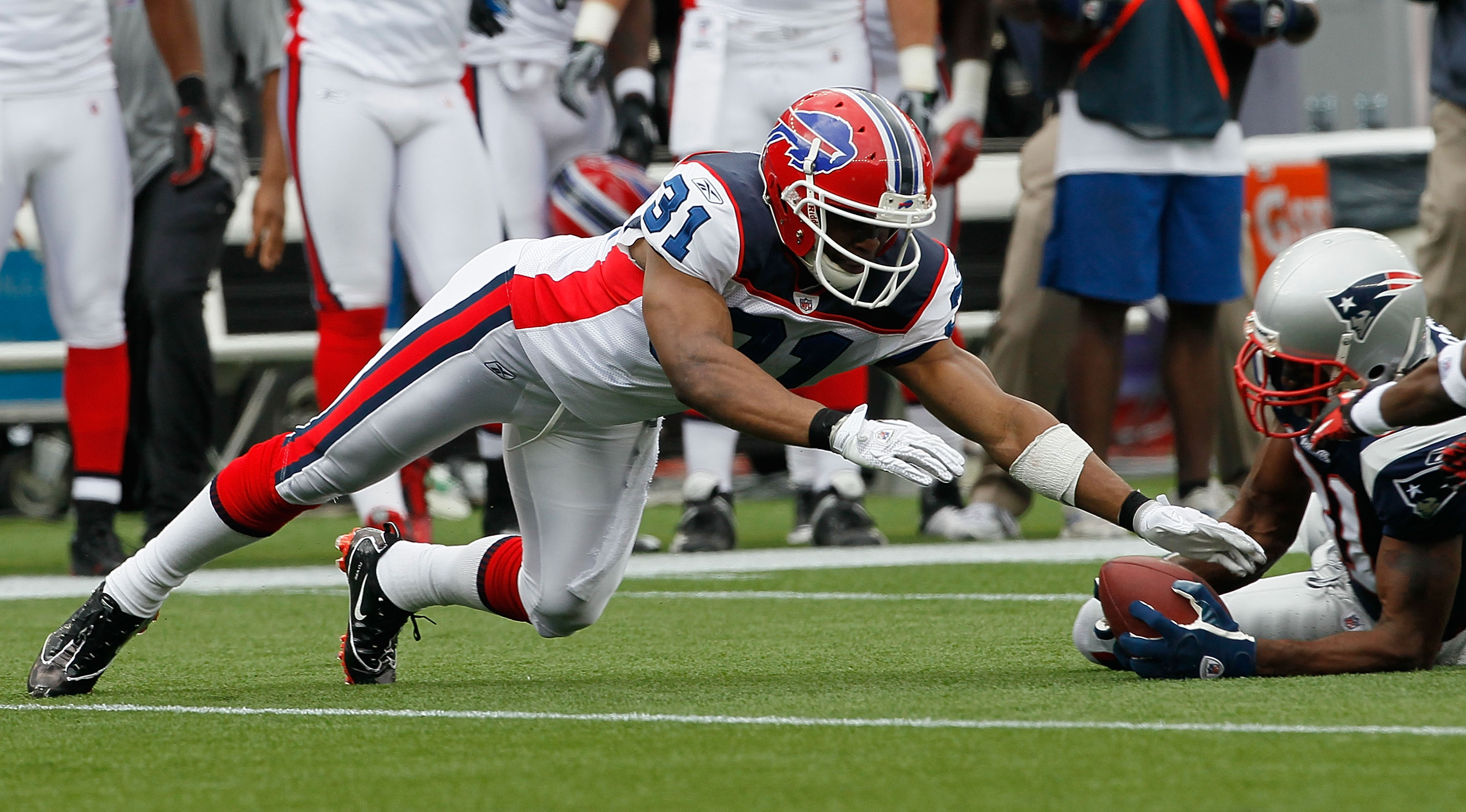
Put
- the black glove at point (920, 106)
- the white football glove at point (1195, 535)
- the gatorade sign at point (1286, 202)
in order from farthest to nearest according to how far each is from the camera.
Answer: the gatorade sign at point (1286, 202)
the black glove at point (920, 106)
the white football glove at point (1195, 535)

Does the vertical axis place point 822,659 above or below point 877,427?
below

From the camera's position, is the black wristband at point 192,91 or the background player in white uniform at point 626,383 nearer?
the background player in white uniform at point 626,383

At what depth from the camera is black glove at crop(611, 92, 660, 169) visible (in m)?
6.32

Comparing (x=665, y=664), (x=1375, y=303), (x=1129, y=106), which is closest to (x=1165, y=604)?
(x=1375, y=303)

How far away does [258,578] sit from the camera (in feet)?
18.3

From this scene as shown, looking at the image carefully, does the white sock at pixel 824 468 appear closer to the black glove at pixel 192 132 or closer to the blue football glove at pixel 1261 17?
the blue football glove at pixel 1261 17

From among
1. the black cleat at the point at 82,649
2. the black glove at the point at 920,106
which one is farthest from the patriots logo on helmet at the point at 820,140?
the black glove at the point at 920,106

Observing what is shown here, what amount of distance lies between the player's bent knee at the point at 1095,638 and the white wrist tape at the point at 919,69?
9.10ft

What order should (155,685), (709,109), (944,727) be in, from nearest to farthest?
(944,727) < (155,685) < (709,109)

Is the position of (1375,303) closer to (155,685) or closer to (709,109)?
(155,685)

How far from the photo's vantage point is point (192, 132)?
18.6 ft

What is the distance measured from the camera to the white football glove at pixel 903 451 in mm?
2859

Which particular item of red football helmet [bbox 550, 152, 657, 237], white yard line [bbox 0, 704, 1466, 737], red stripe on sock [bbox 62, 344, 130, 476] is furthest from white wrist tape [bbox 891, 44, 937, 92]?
white yard line [bbox 0, 704, 1466, 737]

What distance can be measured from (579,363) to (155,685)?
0.98 meters
